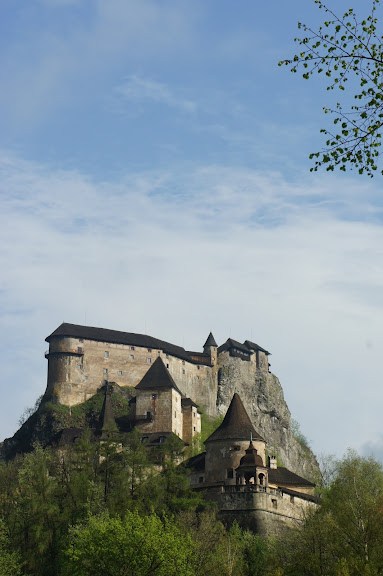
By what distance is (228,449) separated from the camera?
224 feet

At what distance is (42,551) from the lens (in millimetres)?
53812

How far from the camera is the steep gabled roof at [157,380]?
3780 inches

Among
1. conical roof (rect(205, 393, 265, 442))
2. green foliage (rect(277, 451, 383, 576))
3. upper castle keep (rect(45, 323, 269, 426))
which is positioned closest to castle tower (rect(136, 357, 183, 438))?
upper castle keep (rect(45, 323, 269, 426))

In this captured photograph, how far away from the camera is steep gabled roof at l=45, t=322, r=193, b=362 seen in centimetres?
10744

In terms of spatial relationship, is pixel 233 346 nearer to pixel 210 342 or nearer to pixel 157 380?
pixel 210 342

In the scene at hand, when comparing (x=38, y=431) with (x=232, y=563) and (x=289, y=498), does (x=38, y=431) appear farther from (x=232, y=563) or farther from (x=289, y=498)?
(x=232, y=563)

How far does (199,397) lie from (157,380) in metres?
15.6

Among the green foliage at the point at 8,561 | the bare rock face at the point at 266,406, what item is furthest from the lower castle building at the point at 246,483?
the bare rock face at the point at 266,406

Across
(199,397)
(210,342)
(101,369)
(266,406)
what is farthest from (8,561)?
(266,406)

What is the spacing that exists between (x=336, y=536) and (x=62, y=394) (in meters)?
64.2

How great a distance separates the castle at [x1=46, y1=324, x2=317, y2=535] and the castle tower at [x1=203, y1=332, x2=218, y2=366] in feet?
0.45

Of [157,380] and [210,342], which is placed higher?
[210,342]

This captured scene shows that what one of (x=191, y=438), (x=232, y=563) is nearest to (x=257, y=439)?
(x=232, y=563)

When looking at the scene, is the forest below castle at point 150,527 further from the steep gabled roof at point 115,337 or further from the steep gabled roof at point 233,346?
the steep gabled roof at point 233,346
